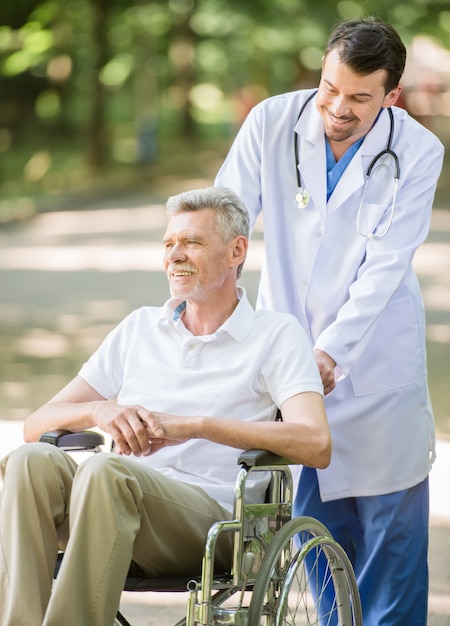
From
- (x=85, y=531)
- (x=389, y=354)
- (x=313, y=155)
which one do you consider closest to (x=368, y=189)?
(x=313, y=155)

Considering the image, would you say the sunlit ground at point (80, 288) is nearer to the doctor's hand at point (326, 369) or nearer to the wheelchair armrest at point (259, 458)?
the doctor's hand at point (326, 369)

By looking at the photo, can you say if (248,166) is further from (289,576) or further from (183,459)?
(289,576)

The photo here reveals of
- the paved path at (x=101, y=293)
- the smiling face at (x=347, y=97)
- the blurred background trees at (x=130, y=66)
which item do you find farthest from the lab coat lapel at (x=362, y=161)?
the blurred background trees at (x=130, y=66)

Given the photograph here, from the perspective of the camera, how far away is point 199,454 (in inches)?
120

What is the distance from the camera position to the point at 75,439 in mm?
3037

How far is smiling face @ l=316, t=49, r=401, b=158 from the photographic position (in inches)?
127

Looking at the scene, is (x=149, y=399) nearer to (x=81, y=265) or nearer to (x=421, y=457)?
(x=421, y=457)

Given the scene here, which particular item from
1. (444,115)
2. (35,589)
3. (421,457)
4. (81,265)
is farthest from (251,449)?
(444,115)

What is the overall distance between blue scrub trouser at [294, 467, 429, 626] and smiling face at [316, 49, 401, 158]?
0.96m

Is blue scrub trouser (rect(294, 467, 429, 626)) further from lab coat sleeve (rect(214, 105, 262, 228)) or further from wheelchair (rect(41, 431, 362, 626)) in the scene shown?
lab coat sleeve (rect(214, 105, 262, 228))

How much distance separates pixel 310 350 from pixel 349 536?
807 millimetres

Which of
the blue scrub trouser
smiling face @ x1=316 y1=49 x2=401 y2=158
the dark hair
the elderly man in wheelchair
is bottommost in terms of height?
the blue scrub trouser

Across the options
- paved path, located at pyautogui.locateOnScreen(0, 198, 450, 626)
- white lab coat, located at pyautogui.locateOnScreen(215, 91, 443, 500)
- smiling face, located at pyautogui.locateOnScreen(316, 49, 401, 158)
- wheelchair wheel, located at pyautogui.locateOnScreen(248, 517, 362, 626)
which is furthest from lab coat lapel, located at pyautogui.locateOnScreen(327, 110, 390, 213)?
paved path, located at pyautogui.locateOnScreen(0, 198, 450, 626)

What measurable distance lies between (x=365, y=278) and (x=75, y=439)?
0.86 meters
